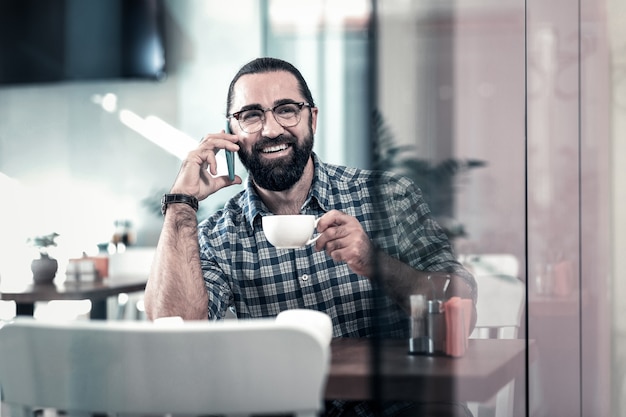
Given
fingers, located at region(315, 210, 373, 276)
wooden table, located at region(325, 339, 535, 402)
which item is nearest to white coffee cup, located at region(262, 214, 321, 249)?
fingers, located at region(315, 210, 373, 276)

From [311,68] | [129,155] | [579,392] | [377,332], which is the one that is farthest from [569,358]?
[129,155]

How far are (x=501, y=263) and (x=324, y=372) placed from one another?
0.25 meters

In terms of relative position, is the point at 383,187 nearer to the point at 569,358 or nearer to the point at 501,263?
the point at 501,263

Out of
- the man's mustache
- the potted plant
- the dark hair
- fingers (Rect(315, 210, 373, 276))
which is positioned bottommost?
the potted plant

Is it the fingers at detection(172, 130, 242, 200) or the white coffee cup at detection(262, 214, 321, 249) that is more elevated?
the fingers at detection(172, 130, 242, 200)

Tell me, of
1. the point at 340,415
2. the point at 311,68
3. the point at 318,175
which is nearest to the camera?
the point at 340,415

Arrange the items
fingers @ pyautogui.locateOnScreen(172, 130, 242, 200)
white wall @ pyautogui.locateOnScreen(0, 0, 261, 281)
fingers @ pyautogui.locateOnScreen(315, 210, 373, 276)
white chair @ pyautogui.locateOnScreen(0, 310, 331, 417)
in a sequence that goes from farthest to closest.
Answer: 1. white wall @ pyautogui.locateOnScreen(0, 0, 261, 281)
2. fingers @ pyautogui.locateOnScreen(172, 130, 242, 200)
3. fingers @ pyautogui.locateOnScreen(315, 210, 373, 276)
4. white chair @ pyautogui.locateOnScreen(0, 310, 331, 417)

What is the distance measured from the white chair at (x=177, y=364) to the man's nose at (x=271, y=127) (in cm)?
76

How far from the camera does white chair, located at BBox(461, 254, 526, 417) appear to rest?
0.77m

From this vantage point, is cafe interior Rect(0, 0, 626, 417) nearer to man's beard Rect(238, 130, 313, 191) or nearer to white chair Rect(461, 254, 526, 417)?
white chair Rect(461, 254, 526, 417)

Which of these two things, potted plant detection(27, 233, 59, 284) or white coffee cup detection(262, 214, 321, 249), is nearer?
white coffee cup detection(262, 214, 321, 249)

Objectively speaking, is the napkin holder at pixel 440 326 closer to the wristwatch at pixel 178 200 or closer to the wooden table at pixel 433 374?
the wooden table at pixel 433 374

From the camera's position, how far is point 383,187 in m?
0.79

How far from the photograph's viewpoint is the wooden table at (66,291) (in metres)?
2.11
